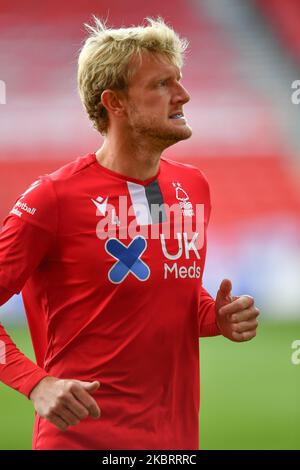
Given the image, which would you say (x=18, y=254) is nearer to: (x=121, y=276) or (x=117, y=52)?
(x=121, y=276)

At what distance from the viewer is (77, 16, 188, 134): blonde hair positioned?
232 centimetres

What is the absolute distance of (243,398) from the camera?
5.30m

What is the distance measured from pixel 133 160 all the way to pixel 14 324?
13.5 feet

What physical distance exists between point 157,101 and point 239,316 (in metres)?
0.62

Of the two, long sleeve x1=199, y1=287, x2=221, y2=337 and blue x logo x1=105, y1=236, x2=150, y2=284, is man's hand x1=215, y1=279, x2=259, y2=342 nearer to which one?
long sleeve x1=199, y1=287, x2=221, y2=337

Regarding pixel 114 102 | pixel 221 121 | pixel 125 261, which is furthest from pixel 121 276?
pixel 221 121

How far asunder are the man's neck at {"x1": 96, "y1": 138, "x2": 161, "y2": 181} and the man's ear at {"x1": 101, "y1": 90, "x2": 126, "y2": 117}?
3.4 inches

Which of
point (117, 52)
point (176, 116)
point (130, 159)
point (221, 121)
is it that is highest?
point (221, 121)

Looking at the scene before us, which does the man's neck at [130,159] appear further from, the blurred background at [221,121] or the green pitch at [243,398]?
the blurred background at [221,121]

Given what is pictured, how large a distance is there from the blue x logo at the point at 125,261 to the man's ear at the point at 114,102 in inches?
15.0

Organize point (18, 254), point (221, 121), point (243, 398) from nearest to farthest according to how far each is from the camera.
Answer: point (18, 254), point (243, 398), point (221, 121)

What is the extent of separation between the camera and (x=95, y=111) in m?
2.46

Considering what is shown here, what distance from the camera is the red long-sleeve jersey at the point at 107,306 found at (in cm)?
218
